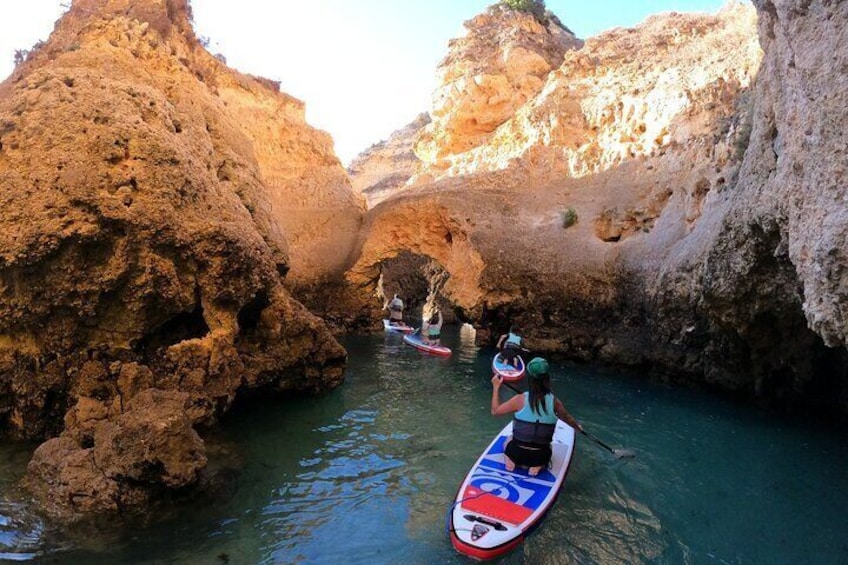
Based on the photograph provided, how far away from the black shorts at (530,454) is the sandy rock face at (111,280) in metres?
4.09

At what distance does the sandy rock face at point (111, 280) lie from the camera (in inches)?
266

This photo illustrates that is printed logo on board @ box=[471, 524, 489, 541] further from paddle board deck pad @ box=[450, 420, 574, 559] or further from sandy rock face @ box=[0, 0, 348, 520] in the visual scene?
sandy rock face @ box=[0, 0, 348, 520]

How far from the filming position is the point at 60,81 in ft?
29.4

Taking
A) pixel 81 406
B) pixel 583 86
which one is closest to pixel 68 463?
pixel 81 406

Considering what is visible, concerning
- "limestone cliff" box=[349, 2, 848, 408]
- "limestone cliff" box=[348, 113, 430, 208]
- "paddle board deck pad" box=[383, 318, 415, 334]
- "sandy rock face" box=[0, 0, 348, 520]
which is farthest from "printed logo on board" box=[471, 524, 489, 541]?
"limestone cliff" box=[348, 113, 430, 208]

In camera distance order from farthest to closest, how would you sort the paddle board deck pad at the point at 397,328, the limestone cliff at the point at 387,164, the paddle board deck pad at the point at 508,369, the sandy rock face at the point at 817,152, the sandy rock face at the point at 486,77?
the limestone cliff at the point at 387,164, the sandy rock face at the point at 486,77, the paddle board deck pad at the point at 397,328, the paddle board deck pad at the point at 508,369, the sandy rock face at the point at 817,152

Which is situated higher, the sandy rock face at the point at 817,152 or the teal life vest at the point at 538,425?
the sandy rock face at the point at 817,152

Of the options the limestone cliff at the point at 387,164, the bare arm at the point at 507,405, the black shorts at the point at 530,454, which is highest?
Answer: the limestone cliff at the point at 387,164

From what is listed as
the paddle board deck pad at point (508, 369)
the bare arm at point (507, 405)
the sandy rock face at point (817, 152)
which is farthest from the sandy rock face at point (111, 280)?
the sandy rock face at point (817, 152)

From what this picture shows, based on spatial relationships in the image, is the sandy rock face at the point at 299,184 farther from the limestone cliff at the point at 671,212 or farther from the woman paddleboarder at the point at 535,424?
the woman paddleboarder at the point at 535,424

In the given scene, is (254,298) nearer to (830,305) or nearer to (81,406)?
(81,406)

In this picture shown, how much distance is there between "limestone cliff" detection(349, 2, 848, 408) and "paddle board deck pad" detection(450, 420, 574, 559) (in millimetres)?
3466

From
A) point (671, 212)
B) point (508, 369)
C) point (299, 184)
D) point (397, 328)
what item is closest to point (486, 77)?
point (299, 184)

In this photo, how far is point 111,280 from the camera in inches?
312
